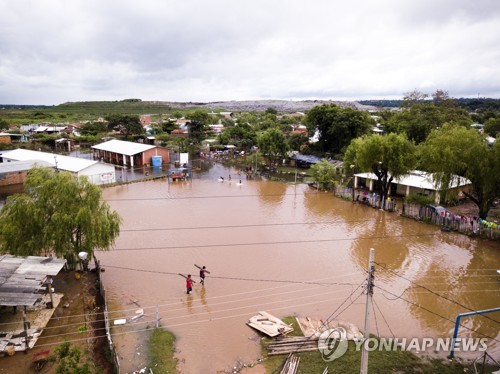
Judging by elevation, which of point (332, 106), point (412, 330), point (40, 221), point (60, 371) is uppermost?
point (332, 106)

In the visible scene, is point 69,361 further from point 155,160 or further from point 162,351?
point 155,160

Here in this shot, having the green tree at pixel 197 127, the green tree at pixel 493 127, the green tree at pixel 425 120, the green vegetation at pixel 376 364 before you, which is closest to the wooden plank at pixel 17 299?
the green vegetation at pixel 376 364

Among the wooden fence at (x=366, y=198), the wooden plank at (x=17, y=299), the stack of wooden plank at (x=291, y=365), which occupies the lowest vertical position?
the stack of wooden plank at (x=291, y=365)

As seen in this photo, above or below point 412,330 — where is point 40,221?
above

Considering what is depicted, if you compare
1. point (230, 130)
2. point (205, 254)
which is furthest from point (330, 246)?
point (230, 130)

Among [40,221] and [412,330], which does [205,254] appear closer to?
[40,221]

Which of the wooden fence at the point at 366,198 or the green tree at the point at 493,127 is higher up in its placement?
the green tree at the point at 493,127

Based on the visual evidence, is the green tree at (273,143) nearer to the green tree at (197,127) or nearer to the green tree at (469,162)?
the green tree at (197,127)
